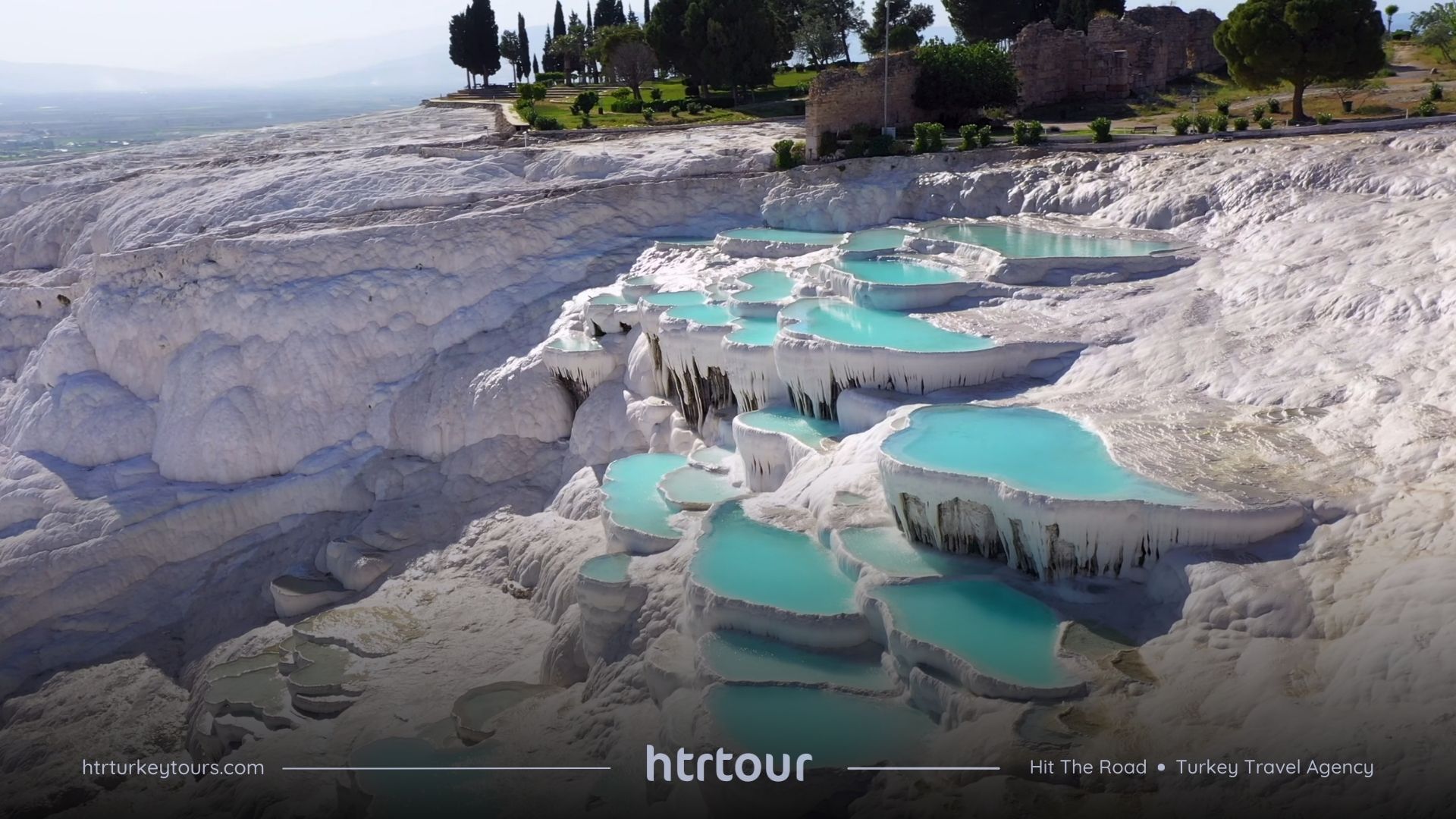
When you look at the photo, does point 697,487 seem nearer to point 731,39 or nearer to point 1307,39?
point 1307,39

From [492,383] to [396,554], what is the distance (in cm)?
317

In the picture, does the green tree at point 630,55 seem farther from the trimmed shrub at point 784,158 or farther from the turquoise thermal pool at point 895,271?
the turquoise thermal pool at point 895,271

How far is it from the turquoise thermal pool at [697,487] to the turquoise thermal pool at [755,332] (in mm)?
1783

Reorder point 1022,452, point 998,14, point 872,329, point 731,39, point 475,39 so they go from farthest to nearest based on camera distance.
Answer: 1. point 475,39
2. point 998,14
3. point 731,39
4. point 872,329
5. point 1022,452

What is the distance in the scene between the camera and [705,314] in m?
15.1

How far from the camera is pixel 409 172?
67.8 feet

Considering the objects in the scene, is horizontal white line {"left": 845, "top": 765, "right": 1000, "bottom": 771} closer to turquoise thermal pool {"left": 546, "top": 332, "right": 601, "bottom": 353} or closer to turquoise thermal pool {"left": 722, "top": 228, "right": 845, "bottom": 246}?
turquoise thermal pool {"left": 546, "top": 332, "right": 601, "bottom": 353}

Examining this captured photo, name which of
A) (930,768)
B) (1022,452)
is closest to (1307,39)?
(1022,452)

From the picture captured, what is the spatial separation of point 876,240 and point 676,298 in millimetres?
3797

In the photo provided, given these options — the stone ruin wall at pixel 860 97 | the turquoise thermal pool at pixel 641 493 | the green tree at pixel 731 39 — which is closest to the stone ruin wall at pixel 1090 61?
the stone ruin wall at pixel 860 97

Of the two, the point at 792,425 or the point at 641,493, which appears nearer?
the point at 641,493

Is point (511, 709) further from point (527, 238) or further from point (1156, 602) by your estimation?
point (527, 238)

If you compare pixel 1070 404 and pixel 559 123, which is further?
pixel 559 123

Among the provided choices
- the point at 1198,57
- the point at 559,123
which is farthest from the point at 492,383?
the point at 1198,57
